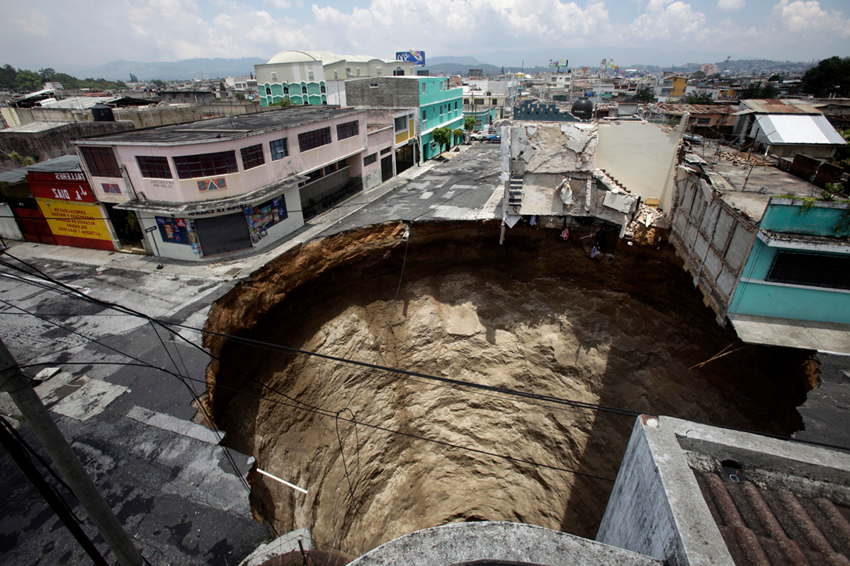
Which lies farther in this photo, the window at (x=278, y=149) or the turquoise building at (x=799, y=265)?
the window at (x=278, y=149)

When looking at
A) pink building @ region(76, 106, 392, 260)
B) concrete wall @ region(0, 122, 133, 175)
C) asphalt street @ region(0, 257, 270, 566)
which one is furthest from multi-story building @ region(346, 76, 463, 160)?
asphalt street @ region(0, 257, 270, 566)

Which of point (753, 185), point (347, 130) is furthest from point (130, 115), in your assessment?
point (753, 185)

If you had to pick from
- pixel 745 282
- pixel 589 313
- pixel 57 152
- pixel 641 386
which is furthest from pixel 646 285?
pixel 57 152

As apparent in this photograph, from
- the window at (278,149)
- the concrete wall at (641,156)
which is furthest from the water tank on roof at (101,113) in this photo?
the concrete wall at (641,156)

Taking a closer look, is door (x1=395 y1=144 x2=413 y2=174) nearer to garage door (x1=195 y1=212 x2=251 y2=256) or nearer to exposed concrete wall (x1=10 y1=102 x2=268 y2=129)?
exposed concrete wall (x1=10 y1=102 x2=268 y2=129)

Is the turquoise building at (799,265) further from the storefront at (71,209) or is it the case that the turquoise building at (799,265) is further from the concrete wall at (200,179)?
the storefront at (71,209)

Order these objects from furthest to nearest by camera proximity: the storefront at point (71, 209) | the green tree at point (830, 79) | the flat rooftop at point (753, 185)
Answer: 1. the green tree at point (830, 79)
2. the storefront at point (71, 209)
3. the flat rooftop at point (753, 185)

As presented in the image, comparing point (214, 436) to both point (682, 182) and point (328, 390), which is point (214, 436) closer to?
point (328, 390)
